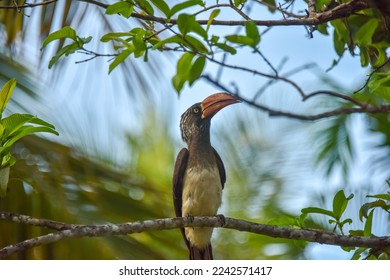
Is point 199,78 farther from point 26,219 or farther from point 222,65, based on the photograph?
point 26,219

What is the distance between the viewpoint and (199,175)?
3.21 metres

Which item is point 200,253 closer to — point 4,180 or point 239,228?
point 239,228

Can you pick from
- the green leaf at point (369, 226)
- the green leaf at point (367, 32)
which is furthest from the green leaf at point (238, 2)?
the green leaf at point (369, 226)

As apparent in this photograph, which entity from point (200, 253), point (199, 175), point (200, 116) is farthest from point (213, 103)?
point (200, 253)

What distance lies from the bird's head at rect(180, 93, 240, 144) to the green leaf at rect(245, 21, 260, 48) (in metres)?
1.03

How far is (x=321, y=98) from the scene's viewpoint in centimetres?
556

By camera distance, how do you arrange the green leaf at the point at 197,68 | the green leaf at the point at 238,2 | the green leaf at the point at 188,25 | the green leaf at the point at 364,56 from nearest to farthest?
the green leaf at the point at 188,25
the green leaf at the point at 197,68
the green leaf at the point at 238,2
the green leaf at the point at 364,56

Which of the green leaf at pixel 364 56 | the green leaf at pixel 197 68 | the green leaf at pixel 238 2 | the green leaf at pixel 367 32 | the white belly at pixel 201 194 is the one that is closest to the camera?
the green leaf at pixel 197 68

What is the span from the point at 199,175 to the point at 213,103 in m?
0.37

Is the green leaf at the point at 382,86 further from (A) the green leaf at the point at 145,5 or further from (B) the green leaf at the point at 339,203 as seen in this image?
(A) the green leaf at the point at 145,5

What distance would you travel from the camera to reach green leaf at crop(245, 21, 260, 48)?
2.17 m

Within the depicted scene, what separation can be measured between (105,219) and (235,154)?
2050 mm

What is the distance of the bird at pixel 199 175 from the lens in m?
3.17
